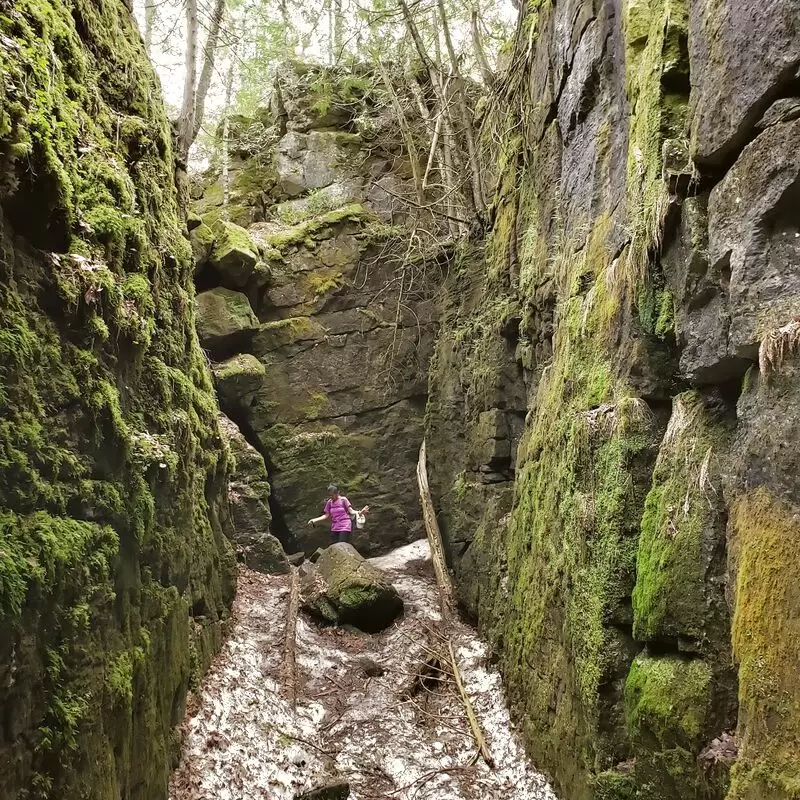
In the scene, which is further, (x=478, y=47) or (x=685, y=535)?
(x=478, y=47)

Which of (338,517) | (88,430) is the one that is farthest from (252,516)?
(88,430)

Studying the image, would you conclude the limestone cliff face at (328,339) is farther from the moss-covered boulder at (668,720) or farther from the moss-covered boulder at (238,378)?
the moss-covered boulder at (668,720)

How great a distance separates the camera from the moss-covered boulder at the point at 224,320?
14.1 meters

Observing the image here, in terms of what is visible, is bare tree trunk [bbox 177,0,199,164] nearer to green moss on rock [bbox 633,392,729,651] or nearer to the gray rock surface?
the gray rock surface

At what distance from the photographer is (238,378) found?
555 inches

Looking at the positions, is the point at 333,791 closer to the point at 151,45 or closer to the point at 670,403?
the point at 670,403

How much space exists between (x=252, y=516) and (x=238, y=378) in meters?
3.64

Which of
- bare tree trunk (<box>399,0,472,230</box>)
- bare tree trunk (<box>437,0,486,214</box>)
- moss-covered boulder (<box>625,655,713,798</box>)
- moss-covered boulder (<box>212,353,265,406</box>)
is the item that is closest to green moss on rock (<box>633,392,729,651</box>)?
moss-covered boulder (<box>625,655,713,798</box>)

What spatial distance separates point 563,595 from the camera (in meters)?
5.92

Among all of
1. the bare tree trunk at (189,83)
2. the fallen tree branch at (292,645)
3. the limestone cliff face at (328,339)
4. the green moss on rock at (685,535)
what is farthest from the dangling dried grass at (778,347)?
the limestone cliff face at (328,339)

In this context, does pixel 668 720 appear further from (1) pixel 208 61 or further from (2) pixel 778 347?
(1) pixel 208 61

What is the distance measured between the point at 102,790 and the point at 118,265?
4122 millimetres

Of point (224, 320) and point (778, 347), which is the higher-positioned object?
point (224, 320)

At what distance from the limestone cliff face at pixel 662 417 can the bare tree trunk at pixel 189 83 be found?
5.74 m
